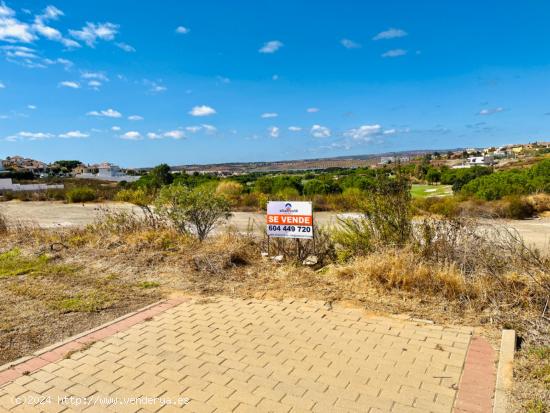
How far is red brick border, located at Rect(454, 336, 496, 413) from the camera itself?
3.38 metres

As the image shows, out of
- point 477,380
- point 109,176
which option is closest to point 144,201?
point 477,380

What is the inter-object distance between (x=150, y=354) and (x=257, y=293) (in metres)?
2.32

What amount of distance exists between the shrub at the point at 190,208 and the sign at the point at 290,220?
2.79m

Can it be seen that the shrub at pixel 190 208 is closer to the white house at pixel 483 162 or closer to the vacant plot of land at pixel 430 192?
the vacant plot of land at pixel 430 192

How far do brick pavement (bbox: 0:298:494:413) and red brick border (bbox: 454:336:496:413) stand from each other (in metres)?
0.07

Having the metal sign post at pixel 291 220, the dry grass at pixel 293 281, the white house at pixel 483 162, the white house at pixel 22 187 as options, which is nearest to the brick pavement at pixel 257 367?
the dry grass at pixel 293 281

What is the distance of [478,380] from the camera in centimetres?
376

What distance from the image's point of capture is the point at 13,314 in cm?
584

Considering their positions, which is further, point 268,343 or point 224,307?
point 224,307

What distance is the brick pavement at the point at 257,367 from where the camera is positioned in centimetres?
351

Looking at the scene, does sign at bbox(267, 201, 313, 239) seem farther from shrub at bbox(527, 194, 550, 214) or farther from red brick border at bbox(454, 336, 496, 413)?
shrub at bbox(527, 194, 550, 214)

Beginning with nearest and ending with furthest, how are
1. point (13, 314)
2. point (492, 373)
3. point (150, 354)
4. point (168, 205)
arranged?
Result: point (492, 373) → point (150, 354) → point (13, 314) → point (168, 205)

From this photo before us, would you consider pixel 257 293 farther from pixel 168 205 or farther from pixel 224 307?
pixel 168 205

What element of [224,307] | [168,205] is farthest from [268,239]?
[168,205]
